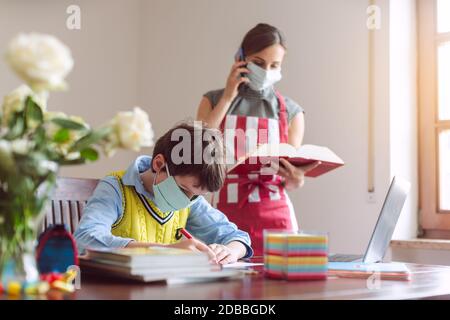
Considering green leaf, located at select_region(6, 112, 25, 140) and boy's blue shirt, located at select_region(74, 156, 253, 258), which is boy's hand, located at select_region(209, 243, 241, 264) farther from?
green leaf, located at select_region(6, 112, 25, 140)

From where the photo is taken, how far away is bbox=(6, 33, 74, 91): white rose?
82 centimetres

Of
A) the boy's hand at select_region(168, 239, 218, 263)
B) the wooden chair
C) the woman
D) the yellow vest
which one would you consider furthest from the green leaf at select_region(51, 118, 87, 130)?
the woman

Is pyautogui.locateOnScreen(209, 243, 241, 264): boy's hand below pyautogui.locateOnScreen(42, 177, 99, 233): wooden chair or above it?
below

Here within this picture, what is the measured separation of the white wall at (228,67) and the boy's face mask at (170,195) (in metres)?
1.28

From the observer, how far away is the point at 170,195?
1.59m

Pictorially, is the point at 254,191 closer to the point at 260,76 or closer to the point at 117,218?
the point at 260,76

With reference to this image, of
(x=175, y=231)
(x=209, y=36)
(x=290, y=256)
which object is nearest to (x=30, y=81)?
(x=290, y=256)

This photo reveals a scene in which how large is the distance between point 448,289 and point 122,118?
66 cm

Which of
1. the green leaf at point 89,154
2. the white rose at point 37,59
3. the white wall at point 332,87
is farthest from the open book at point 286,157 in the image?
the white rose at point 37,59

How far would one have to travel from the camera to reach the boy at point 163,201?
4.94 ft

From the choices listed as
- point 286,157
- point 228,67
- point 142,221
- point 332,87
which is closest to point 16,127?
point 142,221

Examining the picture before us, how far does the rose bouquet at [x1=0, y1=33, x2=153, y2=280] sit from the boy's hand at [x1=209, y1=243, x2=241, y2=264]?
0.58 meters

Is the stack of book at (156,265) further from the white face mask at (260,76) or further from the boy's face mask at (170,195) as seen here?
the white face mask at (260,76)
